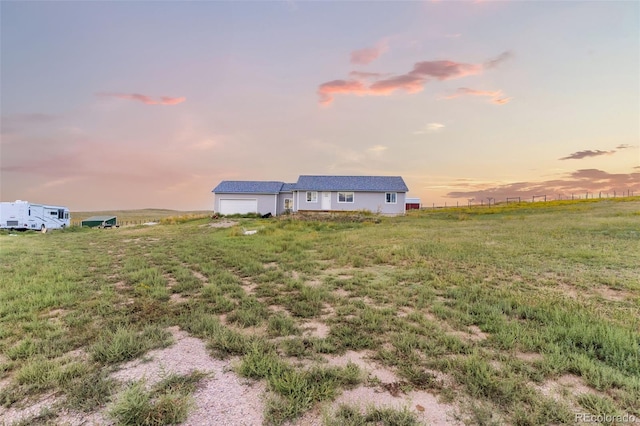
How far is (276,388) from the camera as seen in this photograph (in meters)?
2.49

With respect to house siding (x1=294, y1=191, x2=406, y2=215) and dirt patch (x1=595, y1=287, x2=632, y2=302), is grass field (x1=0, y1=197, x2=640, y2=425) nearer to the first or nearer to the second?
dirt patch (x1=595, y1=287, x2=632, y2=302)

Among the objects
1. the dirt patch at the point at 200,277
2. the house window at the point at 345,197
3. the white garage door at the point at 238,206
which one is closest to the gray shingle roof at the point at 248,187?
the white garage door at the point at 238,206

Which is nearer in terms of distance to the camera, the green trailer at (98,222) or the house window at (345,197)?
the green trailer at (98,222)

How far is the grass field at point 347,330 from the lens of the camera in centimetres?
240

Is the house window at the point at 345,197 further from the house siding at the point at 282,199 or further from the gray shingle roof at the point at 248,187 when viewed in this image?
the gray shingle roof at the point at 248,187

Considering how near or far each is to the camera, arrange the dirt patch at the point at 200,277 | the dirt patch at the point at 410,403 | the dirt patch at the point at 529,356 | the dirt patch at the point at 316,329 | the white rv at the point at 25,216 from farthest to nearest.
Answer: the white rv at the point at 25,216 < the dirt patch at the point at 200,277 < the dirt patch at the point at 316,329 < the dirt patch at the point at 529,356 < the dirt patch at the point at 410,403

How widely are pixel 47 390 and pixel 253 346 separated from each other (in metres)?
1.87

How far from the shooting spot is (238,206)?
99.7ft

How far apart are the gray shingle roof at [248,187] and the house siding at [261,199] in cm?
44

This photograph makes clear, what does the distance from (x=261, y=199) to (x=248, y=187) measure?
2.20 m

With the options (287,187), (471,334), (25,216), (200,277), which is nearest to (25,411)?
(200,277)

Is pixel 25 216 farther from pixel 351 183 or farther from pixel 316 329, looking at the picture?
pixel 316 329

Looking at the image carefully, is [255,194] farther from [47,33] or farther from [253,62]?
[47,33]

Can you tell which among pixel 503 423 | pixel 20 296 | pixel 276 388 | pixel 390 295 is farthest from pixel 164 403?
pixel 20 296
